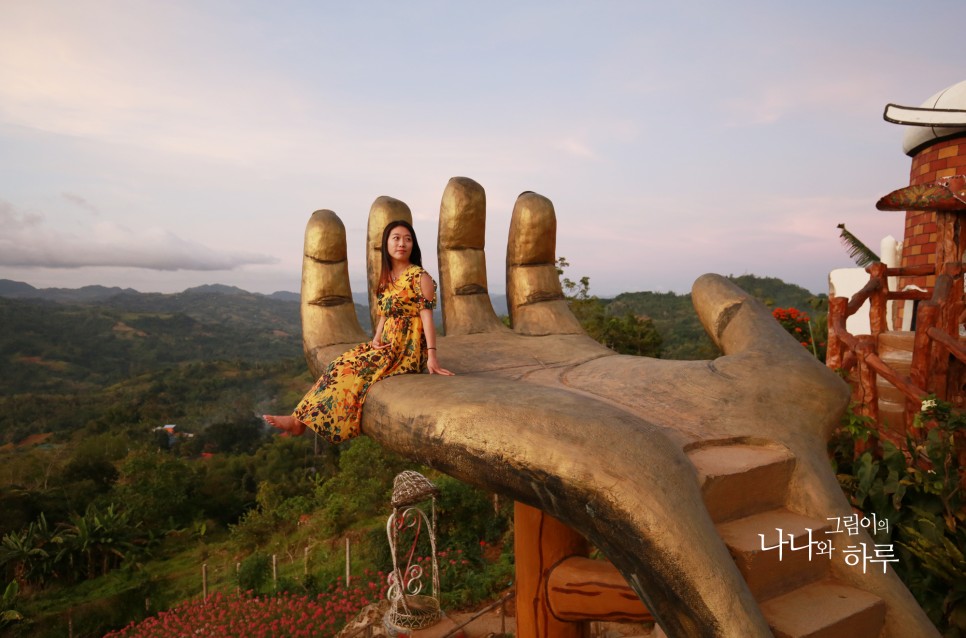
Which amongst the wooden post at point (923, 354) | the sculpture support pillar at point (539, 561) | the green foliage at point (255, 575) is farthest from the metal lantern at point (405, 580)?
the green foliage at point (255, 575)

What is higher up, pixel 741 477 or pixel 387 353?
pixel 387 353

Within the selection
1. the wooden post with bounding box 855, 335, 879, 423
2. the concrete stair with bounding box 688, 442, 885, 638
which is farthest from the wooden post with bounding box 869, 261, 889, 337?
the concrete stair with bounding box 688, 442, 885, 638

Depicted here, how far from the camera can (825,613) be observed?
1.79 meters

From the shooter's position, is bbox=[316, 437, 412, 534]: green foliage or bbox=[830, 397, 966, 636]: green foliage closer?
bbox=[830, 397, 966, 636]: green foliage

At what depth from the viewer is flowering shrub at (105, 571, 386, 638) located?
7445 mm

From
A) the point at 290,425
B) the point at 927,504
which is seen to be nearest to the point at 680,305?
the point at 927,504

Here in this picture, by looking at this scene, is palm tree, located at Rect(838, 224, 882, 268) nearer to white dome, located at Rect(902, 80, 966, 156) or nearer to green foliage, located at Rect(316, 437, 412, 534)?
white dome, located at Rect(902, 80, 966, 156)

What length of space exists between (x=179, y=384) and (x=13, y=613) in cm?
3590

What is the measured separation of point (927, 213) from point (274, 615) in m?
12.3

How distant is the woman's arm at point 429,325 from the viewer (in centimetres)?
297

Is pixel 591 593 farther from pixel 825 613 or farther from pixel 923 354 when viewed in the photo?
pixel 923 354

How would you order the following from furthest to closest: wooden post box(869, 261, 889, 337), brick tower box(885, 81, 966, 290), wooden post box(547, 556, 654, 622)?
brick tower box(885, 81, 966, 290) → wooden post box(869, 261, 889, 337) → wooden post box(547, 556, 654, 622)

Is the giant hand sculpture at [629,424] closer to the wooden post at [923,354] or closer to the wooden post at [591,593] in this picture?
the wooden post at [591,593]

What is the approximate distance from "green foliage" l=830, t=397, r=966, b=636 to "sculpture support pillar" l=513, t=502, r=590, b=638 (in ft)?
8.31
